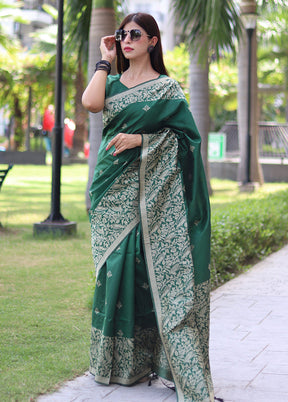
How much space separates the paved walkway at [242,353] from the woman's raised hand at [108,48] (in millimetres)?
1720

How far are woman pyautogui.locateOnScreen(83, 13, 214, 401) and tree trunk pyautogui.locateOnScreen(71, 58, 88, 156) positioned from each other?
70.4 feet

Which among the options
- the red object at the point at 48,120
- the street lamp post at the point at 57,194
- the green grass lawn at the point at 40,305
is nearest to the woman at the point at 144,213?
the green grass lawn at the point at 40,305

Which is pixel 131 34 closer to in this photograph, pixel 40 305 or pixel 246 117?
pixel 40 305

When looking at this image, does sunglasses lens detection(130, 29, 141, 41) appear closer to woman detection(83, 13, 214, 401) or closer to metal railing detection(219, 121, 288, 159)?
woman detection(83, 13, 214, 401)

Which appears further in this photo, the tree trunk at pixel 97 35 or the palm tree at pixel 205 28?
the tree trunk at pixel 97 35

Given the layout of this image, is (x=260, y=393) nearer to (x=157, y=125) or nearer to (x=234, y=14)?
(x=157, y=125)

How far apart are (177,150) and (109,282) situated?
762mm

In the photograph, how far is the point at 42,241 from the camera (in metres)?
9.27

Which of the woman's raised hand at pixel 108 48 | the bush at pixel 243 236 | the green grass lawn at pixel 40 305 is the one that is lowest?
the green grass lawn at pixel 40 305

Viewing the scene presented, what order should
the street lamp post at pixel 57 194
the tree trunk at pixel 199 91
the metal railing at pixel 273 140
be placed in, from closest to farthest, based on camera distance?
the street lamp post at pixel 57 194, the tree trunk at pixel 199 91, the metal railing at pixel 273 140

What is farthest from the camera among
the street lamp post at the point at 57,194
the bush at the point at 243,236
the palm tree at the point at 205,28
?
the palm tree at the point at 205,28

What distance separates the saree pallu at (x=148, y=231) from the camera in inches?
149

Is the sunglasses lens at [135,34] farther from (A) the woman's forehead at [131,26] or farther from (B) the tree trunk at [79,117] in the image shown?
(B) the tree trunk at [79,117]

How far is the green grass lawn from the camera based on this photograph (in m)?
4.12
